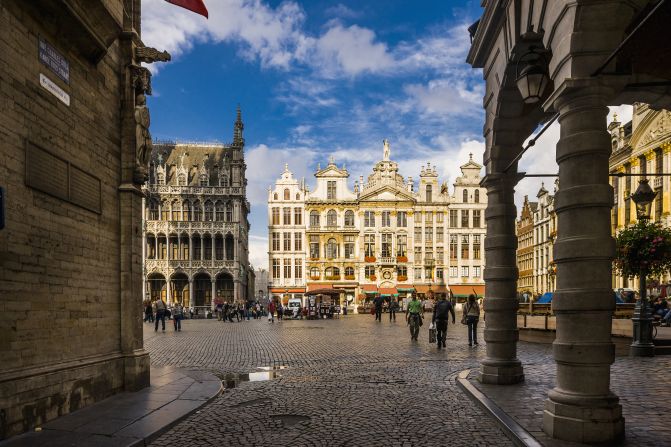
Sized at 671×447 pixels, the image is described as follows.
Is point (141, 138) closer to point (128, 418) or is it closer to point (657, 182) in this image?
point (128, 418)

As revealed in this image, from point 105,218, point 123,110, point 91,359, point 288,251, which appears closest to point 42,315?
point 91,359

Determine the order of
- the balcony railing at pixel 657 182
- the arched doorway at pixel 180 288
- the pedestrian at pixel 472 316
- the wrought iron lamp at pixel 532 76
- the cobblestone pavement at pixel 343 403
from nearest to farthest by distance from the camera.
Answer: the cobblestone pavement at pixel 343 403
the wrought iron lamp at pixel 532 76
the pedestrian at pixel 472 316
the balcony railing at pixel 657 182
the arched doorway at pixel 180 288

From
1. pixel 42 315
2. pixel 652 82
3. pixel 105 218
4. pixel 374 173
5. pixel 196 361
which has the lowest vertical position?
pixel 196 361

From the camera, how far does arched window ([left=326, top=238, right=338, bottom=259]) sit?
65062 mm

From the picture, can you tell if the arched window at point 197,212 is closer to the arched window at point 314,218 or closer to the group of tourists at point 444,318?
the arched window at point 314,218

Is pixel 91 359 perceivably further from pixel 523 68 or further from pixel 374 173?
pixel 374 173

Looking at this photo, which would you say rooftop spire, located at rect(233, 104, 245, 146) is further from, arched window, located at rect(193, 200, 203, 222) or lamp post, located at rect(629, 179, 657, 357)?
lamp post, located at rect(629, 179, 657, 357)

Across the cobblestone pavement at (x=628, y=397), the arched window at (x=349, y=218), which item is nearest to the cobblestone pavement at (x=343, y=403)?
the cobblestone pavement at (x=628, y=397)

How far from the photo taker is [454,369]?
1273 cm

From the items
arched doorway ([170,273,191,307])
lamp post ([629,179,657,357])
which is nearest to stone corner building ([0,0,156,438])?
lamp post ([629,179,657,357])

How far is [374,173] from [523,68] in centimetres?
5884

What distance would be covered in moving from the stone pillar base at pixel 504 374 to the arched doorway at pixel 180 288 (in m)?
52.8

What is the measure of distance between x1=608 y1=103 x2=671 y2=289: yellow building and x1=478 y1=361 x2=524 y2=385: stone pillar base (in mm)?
27429

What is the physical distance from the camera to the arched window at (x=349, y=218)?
215 feet
